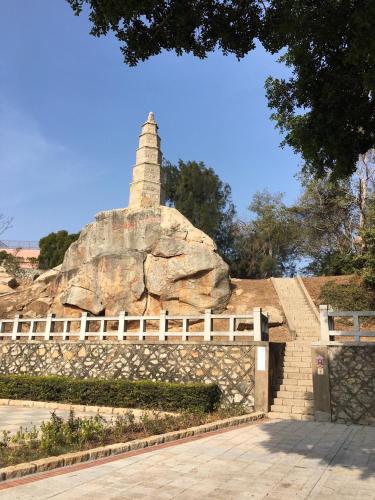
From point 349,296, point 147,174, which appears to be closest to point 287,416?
point 349,296

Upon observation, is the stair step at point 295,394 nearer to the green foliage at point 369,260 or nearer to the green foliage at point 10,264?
the green foliage at point 369,260

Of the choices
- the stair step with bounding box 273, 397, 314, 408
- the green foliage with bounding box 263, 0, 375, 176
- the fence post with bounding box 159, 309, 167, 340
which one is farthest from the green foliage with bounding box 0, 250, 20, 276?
the green foliage with bounding box 263, 0, 375, 176

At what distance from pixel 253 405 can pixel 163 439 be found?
215 inches

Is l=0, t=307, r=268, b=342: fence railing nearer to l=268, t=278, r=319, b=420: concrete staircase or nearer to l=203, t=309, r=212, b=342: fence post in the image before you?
l=203, t=309, r=212, b=342: fence post

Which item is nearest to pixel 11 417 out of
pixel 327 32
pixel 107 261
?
pixel 327 32

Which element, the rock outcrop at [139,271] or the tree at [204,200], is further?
the tree at [204,200]

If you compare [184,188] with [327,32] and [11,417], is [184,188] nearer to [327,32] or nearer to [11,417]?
[11,417]

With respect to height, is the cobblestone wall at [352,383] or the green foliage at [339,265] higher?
the green foliage at [339,265]

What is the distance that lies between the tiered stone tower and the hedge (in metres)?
16.7

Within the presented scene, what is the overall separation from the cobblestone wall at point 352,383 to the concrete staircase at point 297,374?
35.8 inches

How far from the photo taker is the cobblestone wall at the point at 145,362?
1416cm

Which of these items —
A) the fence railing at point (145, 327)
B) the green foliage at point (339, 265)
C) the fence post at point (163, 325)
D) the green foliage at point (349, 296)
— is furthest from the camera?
the green foliage at point (339, 265)

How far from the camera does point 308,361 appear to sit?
15992mm

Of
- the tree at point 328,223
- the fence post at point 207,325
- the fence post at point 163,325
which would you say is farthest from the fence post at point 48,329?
the tree at point 328,223
